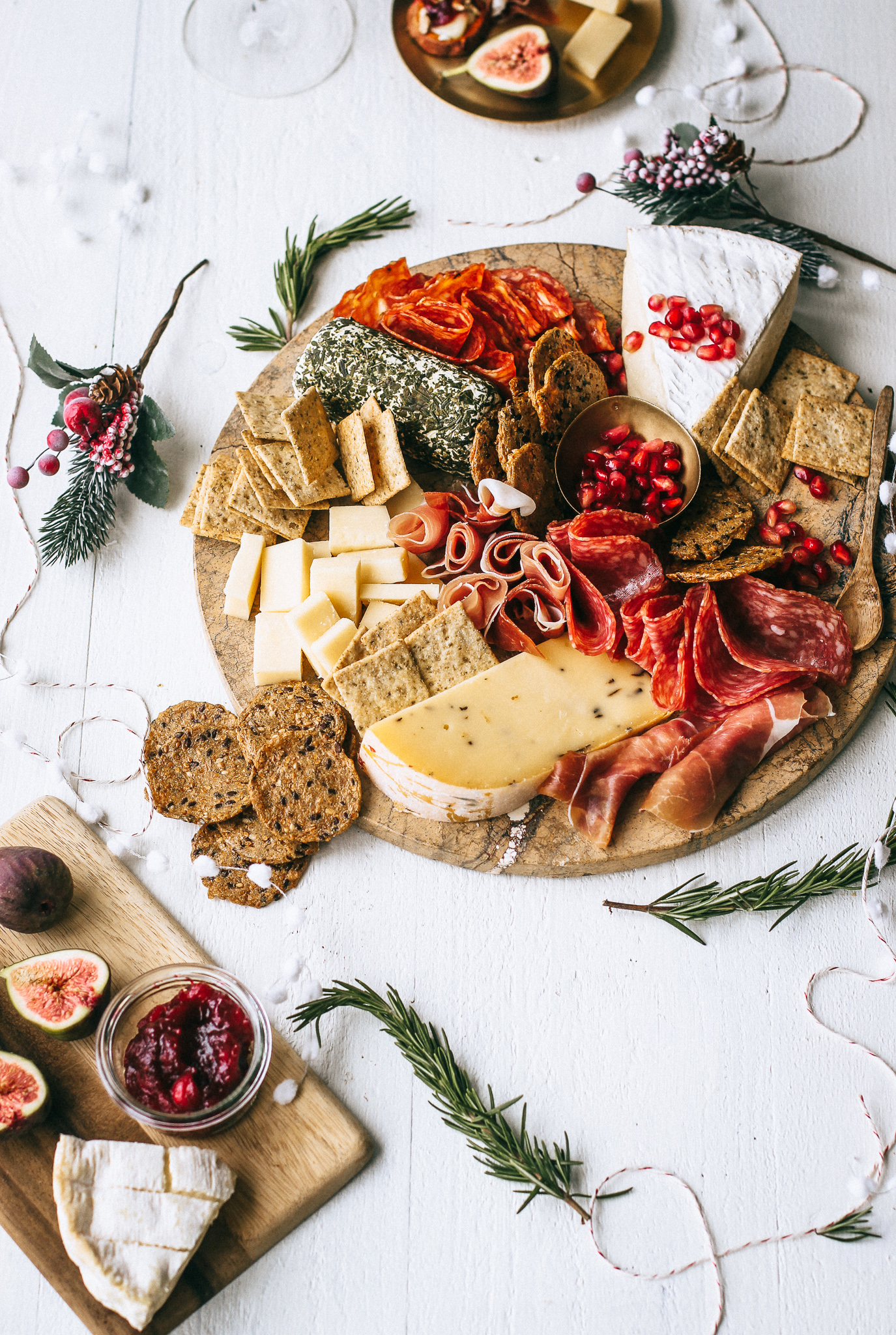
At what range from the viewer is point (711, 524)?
2545 mm

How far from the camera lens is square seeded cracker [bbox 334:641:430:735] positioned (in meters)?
2.38

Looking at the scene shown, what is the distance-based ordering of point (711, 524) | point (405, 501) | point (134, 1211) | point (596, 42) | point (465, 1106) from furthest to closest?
1. point (596, 42)
2. point (405, 501)
3. point (711, 524)
4. point (465, 1106)
5. point (134, 1211)

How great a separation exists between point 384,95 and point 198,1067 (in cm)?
299

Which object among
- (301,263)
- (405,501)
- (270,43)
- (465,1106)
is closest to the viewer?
(465,1106)

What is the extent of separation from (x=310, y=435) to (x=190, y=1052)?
1514 mm

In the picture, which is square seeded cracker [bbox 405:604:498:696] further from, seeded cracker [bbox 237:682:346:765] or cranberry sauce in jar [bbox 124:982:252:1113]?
cranberry sauce in jar [bbox 124:982:252:1113]

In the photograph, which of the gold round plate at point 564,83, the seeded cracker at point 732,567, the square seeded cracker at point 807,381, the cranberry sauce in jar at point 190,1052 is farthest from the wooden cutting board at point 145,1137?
the gold round plate at point 564,83

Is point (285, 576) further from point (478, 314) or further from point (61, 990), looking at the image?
point (61, 990)

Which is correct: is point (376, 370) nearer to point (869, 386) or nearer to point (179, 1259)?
point (869, 386)

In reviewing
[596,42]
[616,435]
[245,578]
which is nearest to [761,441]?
[616,435]

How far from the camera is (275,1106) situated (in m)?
2.22

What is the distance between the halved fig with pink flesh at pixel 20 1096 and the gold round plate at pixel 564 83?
2998mm

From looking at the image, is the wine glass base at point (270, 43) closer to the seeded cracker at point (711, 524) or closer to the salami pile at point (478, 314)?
the salami pile at point (478, 314)

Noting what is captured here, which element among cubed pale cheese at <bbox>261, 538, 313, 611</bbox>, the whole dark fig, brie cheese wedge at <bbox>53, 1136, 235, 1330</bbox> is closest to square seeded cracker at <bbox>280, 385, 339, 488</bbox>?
cubed pale cheese at <bbox>261, 538, 313, 611</bbox>
